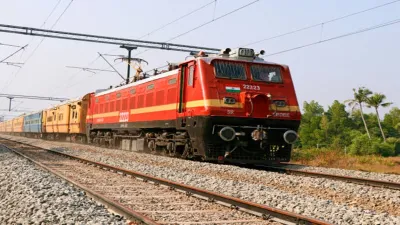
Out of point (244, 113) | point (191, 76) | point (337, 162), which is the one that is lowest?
point (337, 162)

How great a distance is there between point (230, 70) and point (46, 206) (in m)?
8.69

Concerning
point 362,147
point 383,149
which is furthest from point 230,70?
point 383,149

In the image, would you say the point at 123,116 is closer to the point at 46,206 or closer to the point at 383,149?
the point at 46,206

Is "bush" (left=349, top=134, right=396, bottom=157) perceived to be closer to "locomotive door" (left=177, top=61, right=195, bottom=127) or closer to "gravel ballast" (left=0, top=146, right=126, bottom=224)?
"locomotive door" (left=177, top=61, right=195, bottom=127)

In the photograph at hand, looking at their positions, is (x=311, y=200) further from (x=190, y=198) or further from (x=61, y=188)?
(x=61, y=188)

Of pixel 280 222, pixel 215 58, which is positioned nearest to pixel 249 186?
pixel 280 222

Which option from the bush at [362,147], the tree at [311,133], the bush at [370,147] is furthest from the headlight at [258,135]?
the tree at [311,133]

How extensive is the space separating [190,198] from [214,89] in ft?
19.6

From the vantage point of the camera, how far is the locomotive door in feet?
46.4

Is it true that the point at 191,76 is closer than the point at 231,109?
No

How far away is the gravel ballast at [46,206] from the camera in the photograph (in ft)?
18.3

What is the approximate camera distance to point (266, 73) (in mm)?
14453

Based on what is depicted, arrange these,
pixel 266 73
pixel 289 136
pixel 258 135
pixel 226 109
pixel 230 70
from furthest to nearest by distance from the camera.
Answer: pixel 266 73 → pixel 230 70 → pixel 289 136 → pixel 258 135 → pixel 226 109

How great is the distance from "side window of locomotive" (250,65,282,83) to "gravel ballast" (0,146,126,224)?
7.47m
